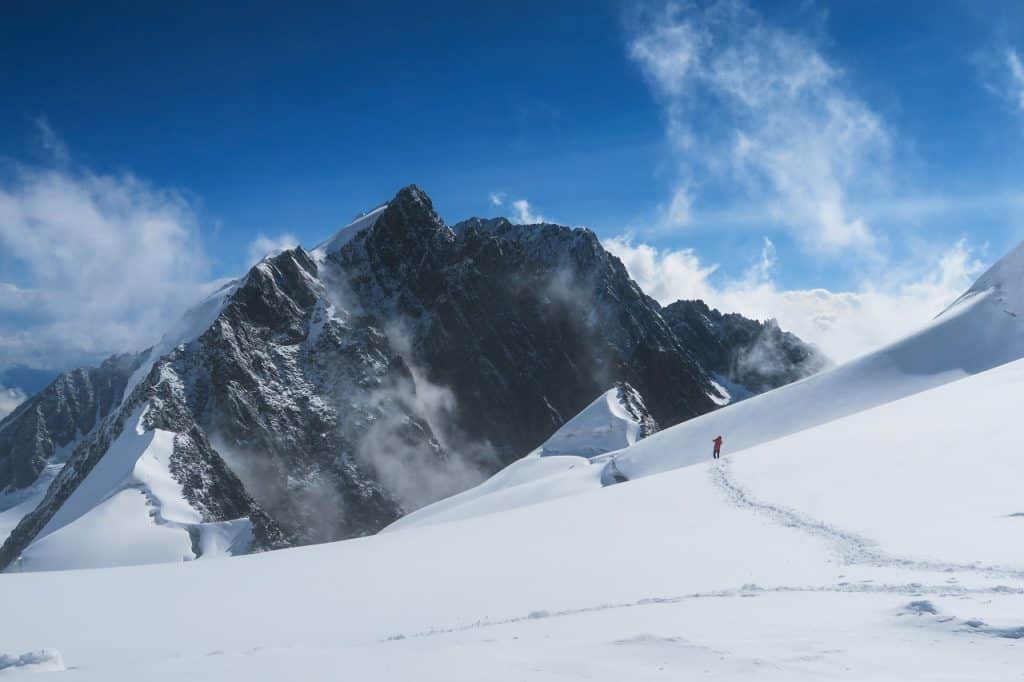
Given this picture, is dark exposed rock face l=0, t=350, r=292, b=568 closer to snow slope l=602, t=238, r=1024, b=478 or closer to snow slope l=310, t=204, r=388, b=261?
snow slope l=602, t=238, r=1024, b=478

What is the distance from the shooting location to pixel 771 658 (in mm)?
7453

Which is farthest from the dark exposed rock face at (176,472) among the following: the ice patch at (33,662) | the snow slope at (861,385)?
the ice patch at (33,662)

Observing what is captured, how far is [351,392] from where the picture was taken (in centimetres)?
12925

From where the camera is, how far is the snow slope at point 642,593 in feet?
25.5

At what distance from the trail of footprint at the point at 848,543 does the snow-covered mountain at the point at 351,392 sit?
165 ft

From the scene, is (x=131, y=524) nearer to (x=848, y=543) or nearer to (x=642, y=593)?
(x=642, y=593)

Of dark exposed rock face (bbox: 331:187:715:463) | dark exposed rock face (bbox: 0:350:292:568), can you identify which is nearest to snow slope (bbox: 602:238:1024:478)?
dark exposed rock face (bbox: 0:350:292:568)

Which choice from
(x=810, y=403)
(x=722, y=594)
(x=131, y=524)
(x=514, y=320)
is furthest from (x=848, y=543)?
(x=514, y=320)

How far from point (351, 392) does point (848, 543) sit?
399 feet

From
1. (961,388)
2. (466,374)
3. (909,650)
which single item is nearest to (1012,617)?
(909,650)

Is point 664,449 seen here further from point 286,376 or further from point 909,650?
point 286,376

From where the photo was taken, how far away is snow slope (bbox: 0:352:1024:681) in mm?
7781

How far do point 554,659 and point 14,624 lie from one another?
1159 cm

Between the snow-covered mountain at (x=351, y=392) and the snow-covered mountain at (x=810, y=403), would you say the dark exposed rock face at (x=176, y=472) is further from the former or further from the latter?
the snow-covered mountain at (x=810, y=403)
